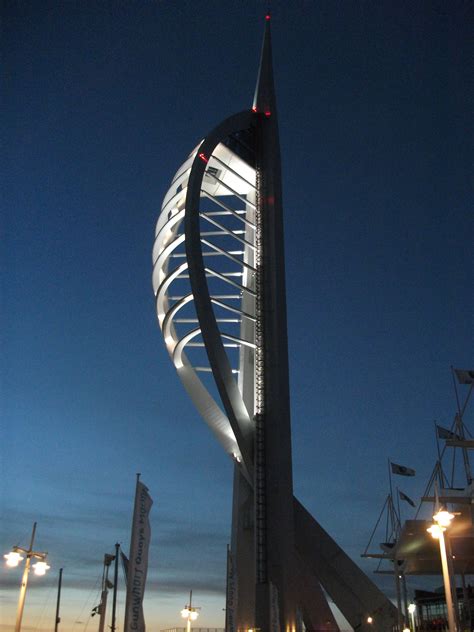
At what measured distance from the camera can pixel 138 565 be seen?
11.8 metres

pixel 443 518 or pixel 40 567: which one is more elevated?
pixel 443 518

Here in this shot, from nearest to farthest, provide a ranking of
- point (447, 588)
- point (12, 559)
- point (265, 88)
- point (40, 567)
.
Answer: point (447, 588) < point (12, 559) < point (40, 567) < point (265, 88)

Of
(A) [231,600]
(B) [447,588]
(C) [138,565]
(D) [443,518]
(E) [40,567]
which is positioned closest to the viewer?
(C) [138,565]

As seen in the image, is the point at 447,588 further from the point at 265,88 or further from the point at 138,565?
the point at 265,88

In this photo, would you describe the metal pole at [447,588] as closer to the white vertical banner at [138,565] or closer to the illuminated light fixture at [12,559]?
the white vertical banner at [138,565]

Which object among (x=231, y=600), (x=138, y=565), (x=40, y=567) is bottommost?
(x=138, y=565)

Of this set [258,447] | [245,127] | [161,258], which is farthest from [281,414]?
[245,127]

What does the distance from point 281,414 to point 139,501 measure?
19.5 meters

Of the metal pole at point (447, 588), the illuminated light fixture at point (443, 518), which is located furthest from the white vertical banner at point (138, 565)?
the illuminated light fixture at point (443, 518)

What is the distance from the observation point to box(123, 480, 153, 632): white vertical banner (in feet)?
36.3

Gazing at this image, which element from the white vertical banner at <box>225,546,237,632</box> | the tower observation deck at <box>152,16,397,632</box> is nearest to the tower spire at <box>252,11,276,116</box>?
the tower observation deck at <box>152,16,397,632</box>

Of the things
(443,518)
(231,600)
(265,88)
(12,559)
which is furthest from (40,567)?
(265,88)

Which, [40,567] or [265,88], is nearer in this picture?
[40,567]

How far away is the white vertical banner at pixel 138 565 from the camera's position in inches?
436
